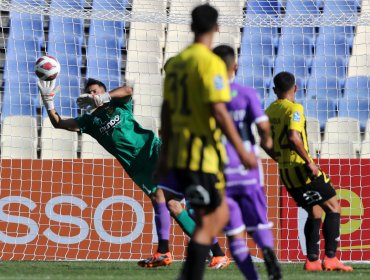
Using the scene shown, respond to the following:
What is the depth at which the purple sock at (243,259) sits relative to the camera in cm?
529

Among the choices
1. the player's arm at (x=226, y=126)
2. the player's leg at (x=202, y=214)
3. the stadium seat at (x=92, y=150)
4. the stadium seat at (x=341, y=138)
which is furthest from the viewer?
the stadium seat at (x=341, y=138)

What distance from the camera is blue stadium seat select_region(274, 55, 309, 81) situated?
42.5 feet

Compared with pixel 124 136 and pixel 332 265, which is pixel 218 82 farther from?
pixel 124 136

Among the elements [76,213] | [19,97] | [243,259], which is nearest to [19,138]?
[19,97]

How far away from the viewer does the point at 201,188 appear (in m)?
4.61

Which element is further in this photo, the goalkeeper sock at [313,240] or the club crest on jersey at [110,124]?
the club crest on jersey at [110,124]

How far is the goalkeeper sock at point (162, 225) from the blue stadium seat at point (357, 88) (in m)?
5.33

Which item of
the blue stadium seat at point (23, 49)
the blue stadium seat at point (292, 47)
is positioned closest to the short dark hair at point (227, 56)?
the blue stadium seat at point (23, 49)

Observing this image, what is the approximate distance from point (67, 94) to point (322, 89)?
3726 millimetres

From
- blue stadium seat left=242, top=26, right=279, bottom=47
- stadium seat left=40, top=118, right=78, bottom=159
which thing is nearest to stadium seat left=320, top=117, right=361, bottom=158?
blue stadium seat left=242, top=26, right=279, bottom=47

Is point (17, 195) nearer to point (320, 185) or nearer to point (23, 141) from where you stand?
point (23, 141)

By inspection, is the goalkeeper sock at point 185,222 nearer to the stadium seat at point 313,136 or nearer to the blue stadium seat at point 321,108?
the stadium seat at point 313,136

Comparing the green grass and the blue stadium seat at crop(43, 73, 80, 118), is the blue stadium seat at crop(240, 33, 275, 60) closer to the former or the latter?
the blue stadium seat at crop(43, 73, 80, 118)

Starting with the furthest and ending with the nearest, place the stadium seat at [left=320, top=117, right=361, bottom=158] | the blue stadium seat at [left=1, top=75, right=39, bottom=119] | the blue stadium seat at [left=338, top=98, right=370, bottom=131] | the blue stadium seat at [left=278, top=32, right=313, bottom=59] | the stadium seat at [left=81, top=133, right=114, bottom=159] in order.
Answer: the blue stadium seat at [left=278, top=32, right=313, bottom=59] < the blue stadium seat at [left=338, top=98, right=370, bottom=131] < the blue stadium seat at [left=1, top=75, right=39, bottom=119] < the stadium seat at [left=320, top=117, right=361, bottom=158] < the stadium seat at [left=81, top=133, right=114, bottom=159]
